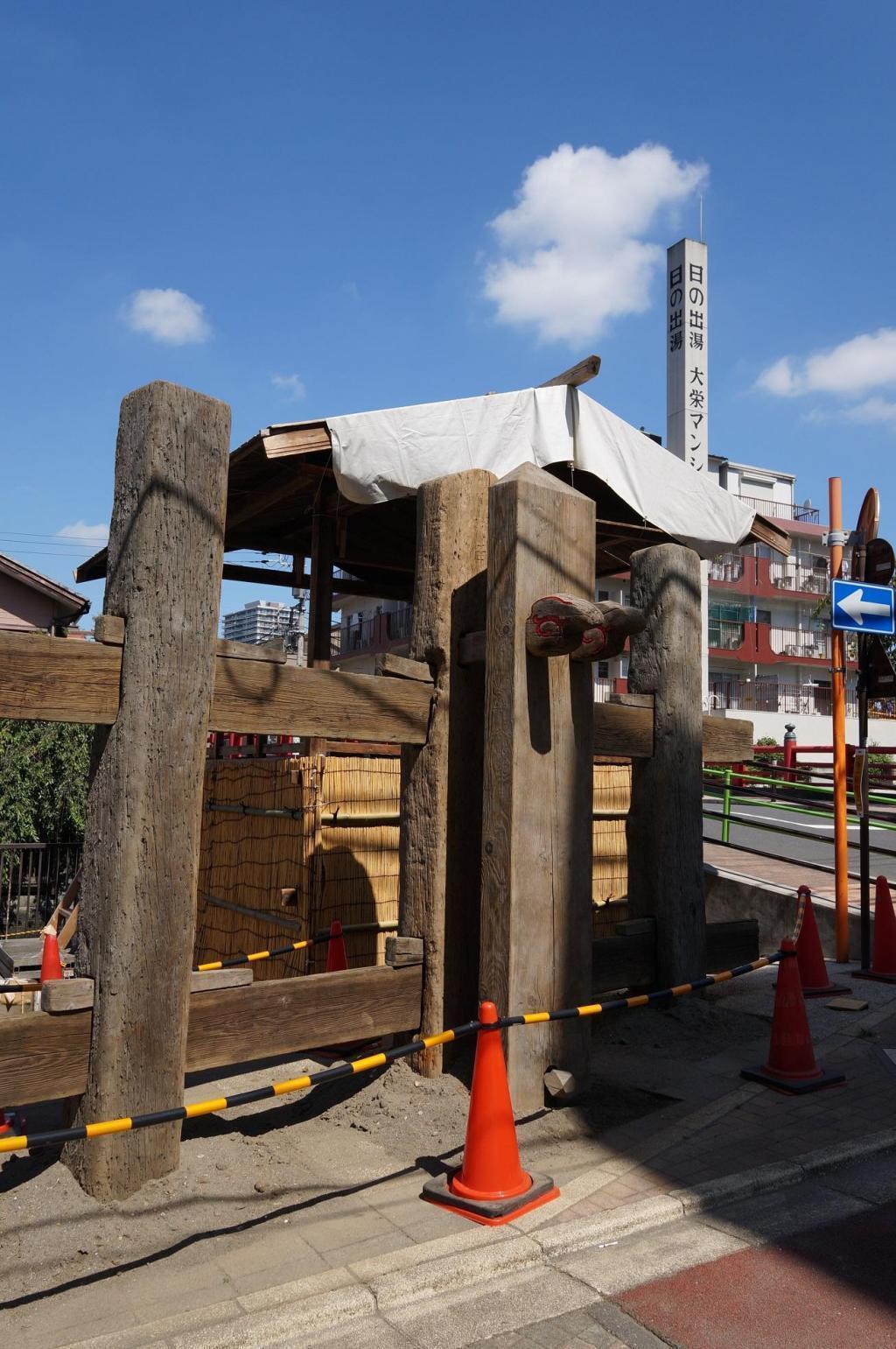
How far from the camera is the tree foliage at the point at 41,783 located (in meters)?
13.4

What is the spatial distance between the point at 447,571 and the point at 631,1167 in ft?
9.35

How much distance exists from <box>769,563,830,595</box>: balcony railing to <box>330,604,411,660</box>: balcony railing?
60.7 feet

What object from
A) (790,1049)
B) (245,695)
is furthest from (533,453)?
(790,1049)

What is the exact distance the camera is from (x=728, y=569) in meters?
44.1

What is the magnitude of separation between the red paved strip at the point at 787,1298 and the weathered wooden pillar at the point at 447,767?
1.95 metres

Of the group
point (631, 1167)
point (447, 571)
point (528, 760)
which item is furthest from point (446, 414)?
point (631, 1167)

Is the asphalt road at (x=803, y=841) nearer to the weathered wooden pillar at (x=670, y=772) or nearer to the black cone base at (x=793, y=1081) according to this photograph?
the weathered wooden pillar at (x=670, y=772)

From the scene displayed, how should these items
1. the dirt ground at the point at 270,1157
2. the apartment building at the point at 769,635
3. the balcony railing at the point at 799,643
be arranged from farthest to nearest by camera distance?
the balcony railing at the point at 799,643 → the apartment building at the point at 769,635 → the dirt ground at the point at 270,1157

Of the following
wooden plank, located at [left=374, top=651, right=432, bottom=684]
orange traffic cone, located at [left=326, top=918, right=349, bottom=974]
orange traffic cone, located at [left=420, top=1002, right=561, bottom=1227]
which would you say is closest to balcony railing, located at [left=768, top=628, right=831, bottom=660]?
orange traffic cone, located at [left=326, top=918, right=349, bottom=974]

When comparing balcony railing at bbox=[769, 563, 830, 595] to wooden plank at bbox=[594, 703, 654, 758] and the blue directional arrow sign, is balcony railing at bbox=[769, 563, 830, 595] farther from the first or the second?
wooden plank at bbox=[594, 703, 654, 758]

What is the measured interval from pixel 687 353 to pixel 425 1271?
27.9 m

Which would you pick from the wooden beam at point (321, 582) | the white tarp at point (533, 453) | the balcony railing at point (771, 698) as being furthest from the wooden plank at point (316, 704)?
the balcony railing at point (771, 698)

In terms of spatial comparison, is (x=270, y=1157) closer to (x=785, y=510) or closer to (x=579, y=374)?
(x=579, y=374)

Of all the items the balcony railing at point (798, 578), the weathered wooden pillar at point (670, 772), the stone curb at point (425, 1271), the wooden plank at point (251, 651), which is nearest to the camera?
the stone curb at point (425, 1271)
